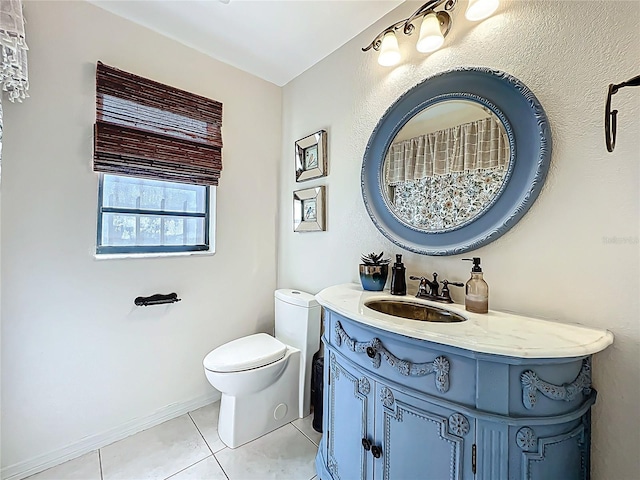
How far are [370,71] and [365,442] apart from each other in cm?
193

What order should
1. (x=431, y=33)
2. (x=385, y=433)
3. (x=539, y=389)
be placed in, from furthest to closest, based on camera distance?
(x=431, y=33)
(x=385, y=433)
(x=539, y=389)

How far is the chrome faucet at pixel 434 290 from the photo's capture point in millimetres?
1286

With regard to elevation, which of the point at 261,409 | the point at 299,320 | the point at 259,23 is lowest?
the point at 261,409

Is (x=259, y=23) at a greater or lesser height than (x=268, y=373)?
greater

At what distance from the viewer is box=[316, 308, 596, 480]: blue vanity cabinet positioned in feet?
2.65

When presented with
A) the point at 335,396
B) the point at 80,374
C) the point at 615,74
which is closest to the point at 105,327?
the point at 80,374

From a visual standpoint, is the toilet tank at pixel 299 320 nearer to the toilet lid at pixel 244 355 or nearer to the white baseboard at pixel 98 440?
the toilet lid at pixel 244 355

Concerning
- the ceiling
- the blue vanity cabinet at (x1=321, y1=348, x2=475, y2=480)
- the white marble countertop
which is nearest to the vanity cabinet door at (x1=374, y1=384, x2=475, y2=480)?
the blue vanity cabinet at (x1=321, y1=348, x2=475, y2=480)

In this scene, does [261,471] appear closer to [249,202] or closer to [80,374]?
[80,374]

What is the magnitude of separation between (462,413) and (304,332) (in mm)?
1154

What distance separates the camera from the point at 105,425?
5.47 ft

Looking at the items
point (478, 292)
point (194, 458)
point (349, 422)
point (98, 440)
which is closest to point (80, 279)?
point (98, 440)

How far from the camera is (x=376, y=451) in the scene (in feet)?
3.54

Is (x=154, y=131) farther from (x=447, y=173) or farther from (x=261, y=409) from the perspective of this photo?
(x=261, y=409)
